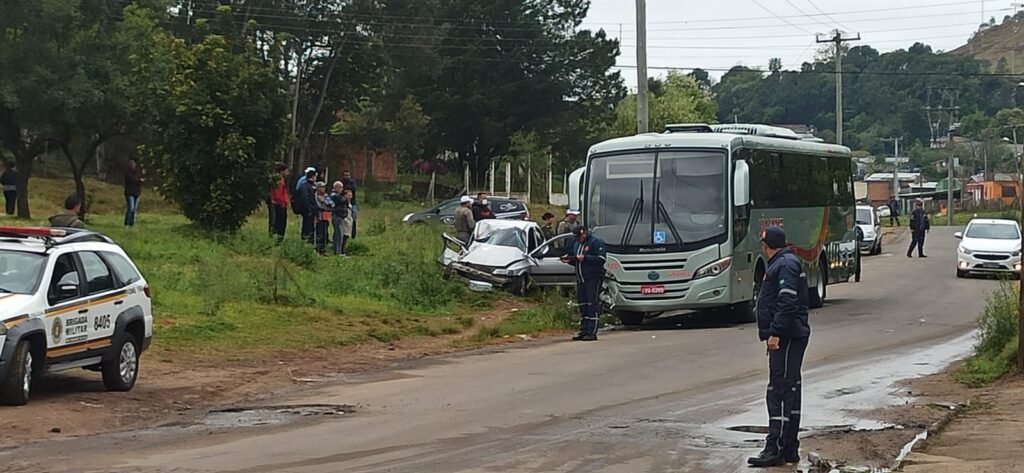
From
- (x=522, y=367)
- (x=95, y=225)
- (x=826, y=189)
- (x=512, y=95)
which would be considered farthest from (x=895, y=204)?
(x=522, y=367)

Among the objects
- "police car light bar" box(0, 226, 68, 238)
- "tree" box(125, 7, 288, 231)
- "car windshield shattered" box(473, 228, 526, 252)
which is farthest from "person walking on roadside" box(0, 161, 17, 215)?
"police car light bar" box(0, 226, 68, 238)

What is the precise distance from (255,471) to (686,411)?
513 cm

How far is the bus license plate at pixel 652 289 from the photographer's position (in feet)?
77.4

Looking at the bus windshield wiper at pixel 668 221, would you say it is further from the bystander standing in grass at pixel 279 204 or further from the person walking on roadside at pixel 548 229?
the bystander standing in grass at pixel 279 204

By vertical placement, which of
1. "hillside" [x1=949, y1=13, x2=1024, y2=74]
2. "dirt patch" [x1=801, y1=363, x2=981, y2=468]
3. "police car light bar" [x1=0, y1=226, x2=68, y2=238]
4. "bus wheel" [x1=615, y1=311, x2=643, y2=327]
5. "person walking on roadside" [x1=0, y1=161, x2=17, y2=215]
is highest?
"hillside" [x1=949, y1=13, x2=1024, y2=74]

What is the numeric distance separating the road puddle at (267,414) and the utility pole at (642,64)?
21226mm

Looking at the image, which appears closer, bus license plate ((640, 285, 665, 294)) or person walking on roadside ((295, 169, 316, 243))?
bus license plate ((640, 285, 665, 294))

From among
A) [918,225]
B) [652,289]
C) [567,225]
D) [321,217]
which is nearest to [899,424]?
[652,289]

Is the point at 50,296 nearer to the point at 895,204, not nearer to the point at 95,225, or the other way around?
A: the point at 95,225

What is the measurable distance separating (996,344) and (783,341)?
8.59 metres

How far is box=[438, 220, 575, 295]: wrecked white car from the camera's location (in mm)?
28156

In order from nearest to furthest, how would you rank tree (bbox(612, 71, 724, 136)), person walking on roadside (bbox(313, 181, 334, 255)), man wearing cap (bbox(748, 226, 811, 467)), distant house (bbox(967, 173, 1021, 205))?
man wearing cap (bbox(748, 226, 811, 467)), person walking on roadside (bbox(313, 181, 334, 255)), tree (bbox(612, 71, 724, 136)), distant house (bbox(967, 173, 1021, 205))

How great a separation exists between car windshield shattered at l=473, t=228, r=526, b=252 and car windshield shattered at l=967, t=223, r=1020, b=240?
15.3 m

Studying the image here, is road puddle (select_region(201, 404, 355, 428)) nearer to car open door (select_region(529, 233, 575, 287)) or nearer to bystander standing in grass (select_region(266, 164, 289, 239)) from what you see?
car open door (select_region(529, 233, 575, 287))
